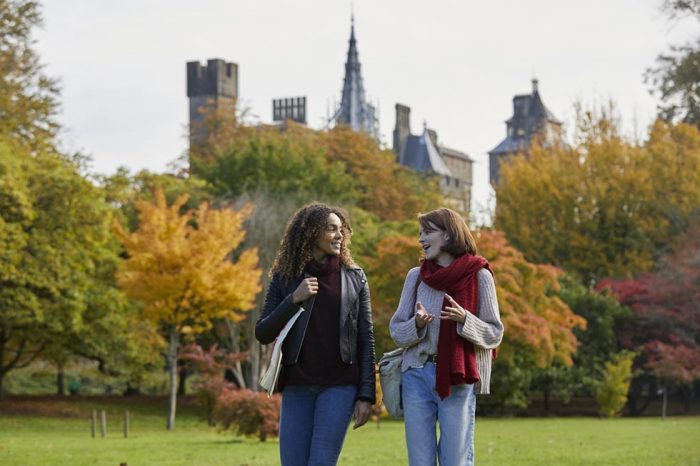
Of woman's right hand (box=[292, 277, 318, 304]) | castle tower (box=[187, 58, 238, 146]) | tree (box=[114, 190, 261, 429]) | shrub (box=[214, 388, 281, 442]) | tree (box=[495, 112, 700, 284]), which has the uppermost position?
castle tower (box=[187, 58, 238, 146])

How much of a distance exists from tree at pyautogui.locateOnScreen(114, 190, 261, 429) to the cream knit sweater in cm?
2409

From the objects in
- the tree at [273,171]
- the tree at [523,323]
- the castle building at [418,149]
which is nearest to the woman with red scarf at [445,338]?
the tree at [523,323]

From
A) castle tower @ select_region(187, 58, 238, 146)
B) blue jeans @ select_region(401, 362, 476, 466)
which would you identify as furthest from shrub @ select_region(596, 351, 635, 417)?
castle tower @ select_region(187, 58, 238, 146)

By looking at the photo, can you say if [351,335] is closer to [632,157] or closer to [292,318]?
[292,318]

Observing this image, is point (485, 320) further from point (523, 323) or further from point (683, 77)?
point (523, 323)

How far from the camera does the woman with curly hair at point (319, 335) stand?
6.70m

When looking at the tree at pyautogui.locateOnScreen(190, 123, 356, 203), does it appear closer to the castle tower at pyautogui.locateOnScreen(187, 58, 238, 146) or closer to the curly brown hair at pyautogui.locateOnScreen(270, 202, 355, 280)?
the curly brown hair at pyautogui.locateOnScreen(270, 202, 355, 280)

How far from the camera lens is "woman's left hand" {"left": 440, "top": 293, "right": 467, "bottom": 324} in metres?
6.77

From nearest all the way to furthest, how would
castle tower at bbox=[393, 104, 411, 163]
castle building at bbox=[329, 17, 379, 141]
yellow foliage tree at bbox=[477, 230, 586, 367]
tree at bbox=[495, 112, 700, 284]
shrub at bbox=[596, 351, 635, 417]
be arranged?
1. yellow foliage tree at bbox=[477, 230, 586, 367]
2. shrub at bbox=[596, 351, 635, 417]
3. tree at bbox=[495, 112, 700, 284]
4. castle building at bbox=[329, 17, 379, 141]
5. castle tower at bbox=[393, 104, 411, 163]

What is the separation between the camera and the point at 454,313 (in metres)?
6.78

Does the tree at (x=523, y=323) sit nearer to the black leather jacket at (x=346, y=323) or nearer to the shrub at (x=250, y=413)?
the shrub at (x=250, y=413)

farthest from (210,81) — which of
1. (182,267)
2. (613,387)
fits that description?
(182,267)

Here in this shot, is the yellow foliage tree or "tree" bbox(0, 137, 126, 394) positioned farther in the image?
"tree" bbox(0, 137, 126, 394)

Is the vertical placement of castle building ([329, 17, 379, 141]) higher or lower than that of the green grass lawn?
higher
